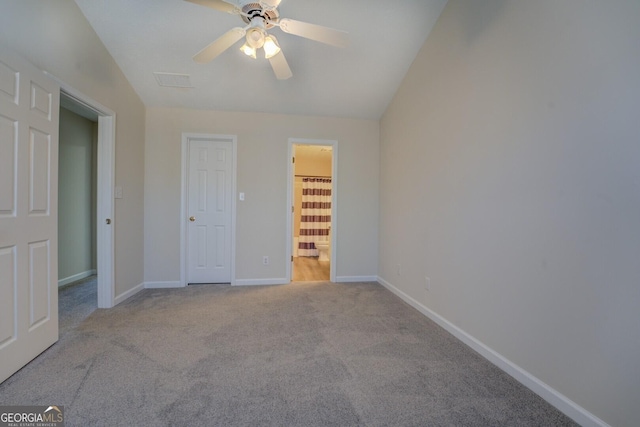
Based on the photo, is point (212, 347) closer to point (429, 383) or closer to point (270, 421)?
point (270, 421)

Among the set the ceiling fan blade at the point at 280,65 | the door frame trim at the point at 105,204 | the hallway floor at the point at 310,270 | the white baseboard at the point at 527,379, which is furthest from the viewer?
the hallway floor at the point at 310,270

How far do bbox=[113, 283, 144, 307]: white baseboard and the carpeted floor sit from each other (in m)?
0.20

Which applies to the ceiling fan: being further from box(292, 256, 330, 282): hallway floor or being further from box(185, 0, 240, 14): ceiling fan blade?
box(292, 256, 330, 282): hallway floor

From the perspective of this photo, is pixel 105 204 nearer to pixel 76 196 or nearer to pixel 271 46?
pixel 76 196

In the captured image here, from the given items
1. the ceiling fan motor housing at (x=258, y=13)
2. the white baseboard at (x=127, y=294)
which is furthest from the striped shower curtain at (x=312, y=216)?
the ceiling fan motor housing at (x=258, y=13)

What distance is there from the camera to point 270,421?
1386mm

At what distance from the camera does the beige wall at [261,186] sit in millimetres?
3619

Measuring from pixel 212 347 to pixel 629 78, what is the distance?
9.20 feet

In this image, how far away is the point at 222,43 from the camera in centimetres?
202

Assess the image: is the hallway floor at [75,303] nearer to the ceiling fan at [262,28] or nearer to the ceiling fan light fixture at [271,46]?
the ceiling fan at [262,28]

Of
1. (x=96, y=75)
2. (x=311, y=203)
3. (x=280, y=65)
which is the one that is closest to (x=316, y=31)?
(x=280, y=65)

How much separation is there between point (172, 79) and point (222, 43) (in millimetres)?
1483

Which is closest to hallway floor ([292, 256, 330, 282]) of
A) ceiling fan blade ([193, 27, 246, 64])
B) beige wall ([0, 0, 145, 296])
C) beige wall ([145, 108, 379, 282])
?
beige wall ([145, 108, 379, 282])

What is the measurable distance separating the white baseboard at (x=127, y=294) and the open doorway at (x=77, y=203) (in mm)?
461
